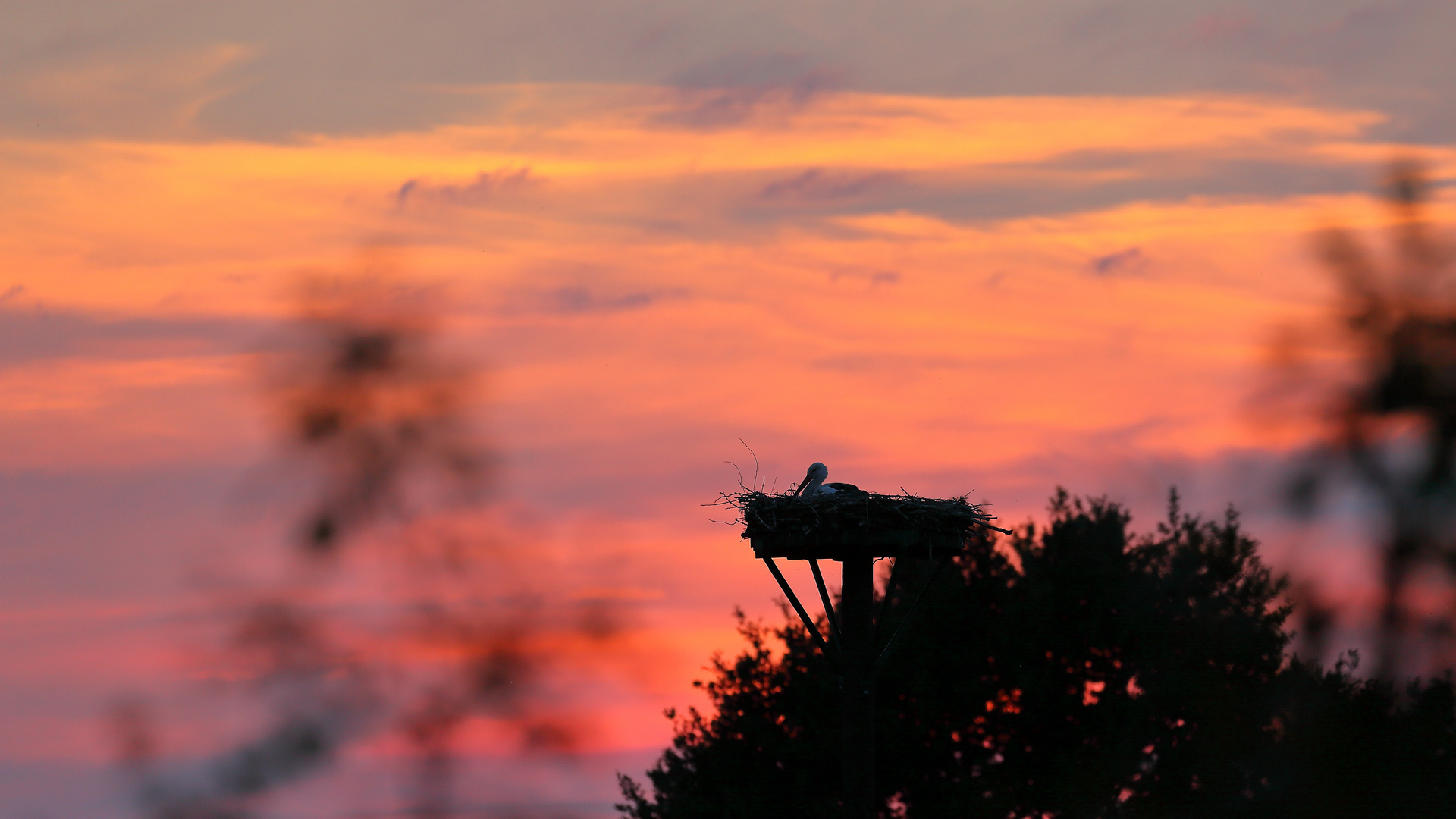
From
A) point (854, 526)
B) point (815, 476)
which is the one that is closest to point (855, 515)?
point (854, 526)

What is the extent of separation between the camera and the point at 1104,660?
1193 inches

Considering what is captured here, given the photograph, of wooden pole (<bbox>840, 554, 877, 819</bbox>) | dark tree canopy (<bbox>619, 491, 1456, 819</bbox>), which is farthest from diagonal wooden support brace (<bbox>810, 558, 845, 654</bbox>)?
dark tree canopy (<bbox>619, 491, 1456, 819</bbox>)

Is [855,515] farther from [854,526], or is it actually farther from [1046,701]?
[1046,701]

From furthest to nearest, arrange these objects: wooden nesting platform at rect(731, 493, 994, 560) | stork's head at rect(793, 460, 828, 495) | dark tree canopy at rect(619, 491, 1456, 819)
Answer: dark tree canopy at rect(619, 491, 1456, 819) → stork's head at rect(793, 460, 828, 495) → wooden nesting platform at rect(731, 493, 994, 560)

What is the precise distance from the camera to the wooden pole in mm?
15172

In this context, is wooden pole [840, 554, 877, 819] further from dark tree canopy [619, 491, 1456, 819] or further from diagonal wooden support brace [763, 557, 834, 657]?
dark tree canopy [619, 491, 1456, 819]

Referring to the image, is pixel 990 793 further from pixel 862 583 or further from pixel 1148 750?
pixel 862 583

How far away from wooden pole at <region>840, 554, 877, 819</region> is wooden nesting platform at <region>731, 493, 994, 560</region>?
0.32m

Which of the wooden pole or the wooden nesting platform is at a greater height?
the wooden nesting platform

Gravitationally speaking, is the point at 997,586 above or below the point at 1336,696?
above

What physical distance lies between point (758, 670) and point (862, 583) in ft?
58.2

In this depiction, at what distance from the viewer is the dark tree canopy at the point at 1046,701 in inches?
1123

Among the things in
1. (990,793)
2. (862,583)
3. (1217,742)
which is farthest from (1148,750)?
(862,583)

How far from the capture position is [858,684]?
1526 cm
